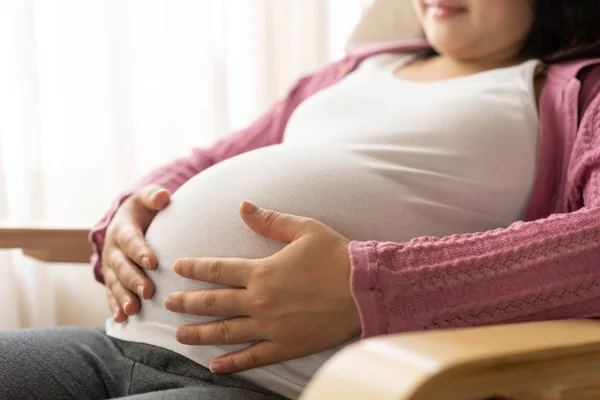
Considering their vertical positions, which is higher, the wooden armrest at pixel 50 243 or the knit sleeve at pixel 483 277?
the knit sleeve at pixel 483 277

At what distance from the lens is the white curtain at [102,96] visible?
4.57 feet

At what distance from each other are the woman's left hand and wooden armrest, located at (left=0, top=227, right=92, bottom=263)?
1.33ft

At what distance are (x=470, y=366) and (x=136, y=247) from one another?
0.54 metres

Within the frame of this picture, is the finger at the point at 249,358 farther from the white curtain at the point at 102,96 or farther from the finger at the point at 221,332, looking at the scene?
the white curtain at the point at 102,96

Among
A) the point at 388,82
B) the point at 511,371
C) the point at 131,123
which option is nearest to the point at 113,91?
the point at 131,123

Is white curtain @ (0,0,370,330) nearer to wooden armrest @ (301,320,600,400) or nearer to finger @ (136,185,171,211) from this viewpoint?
finger @ (136,185,171,211)

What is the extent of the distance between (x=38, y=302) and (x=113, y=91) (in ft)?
1.49

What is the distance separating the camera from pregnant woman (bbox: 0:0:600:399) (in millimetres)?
754

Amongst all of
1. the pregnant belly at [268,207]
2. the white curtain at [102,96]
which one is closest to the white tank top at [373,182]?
the pregnant belly at [268,207]

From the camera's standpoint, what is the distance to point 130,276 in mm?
915

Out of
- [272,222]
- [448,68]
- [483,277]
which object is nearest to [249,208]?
[272,222]

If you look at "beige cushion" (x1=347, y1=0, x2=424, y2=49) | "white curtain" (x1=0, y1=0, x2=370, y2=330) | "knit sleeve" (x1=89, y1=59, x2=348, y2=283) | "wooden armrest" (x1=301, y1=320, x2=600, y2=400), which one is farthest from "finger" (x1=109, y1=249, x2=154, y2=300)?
"beige cushion" (x1=347, y1=0, x2=424, y2=49)

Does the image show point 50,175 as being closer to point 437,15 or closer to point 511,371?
point 437,15

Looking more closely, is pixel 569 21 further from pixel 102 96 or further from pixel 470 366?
pixel 102 96
